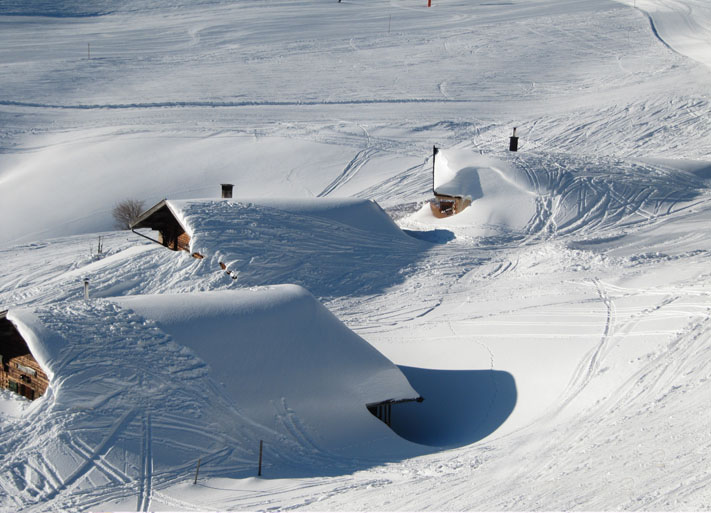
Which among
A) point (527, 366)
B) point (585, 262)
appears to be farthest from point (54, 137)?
point (527, 366)

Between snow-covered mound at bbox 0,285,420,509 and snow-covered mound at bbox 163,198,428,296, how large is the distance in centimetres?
666

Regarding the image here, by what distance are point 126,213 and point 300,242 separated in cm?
953

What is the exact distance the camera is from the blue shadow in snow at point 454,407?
13.8 m

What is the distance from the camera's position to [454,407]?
14922mm

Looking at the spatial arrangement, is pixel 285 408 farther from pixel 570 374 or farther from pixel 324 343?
pixel 570 374

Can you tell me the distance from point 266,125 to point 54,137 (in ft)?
30.7

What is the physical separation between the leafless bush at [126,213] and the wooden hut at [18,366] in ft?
50.4

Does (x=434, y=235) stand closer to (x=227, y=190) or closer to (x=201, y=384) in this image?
(x=227, y=190)

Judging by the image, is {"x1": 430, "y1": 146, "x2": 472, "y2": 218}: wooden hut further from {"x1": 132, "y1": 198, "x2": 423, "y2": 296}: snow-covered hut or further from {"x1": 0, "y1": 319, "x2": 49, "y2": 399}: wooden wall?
{"x1": 0, "y1": 319, "x2": 49, "y2": 399}: wooden wall

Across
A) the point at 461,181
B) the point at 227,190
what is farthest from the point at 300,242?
the point at 461,181

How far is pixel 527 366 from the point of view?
606 inches

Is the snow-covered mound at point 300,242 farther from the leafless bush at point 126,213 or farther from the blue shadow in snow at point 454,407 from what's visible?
the leafless bush at point 126,213

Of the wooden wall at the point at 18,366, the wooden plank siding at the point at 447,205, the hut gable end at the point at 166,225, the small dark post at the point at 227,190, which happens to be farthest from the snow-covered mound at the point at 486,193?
the wooden wall at the point at 18,366

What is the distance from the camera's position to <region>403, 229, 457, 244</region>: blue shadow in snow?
2384 cm
